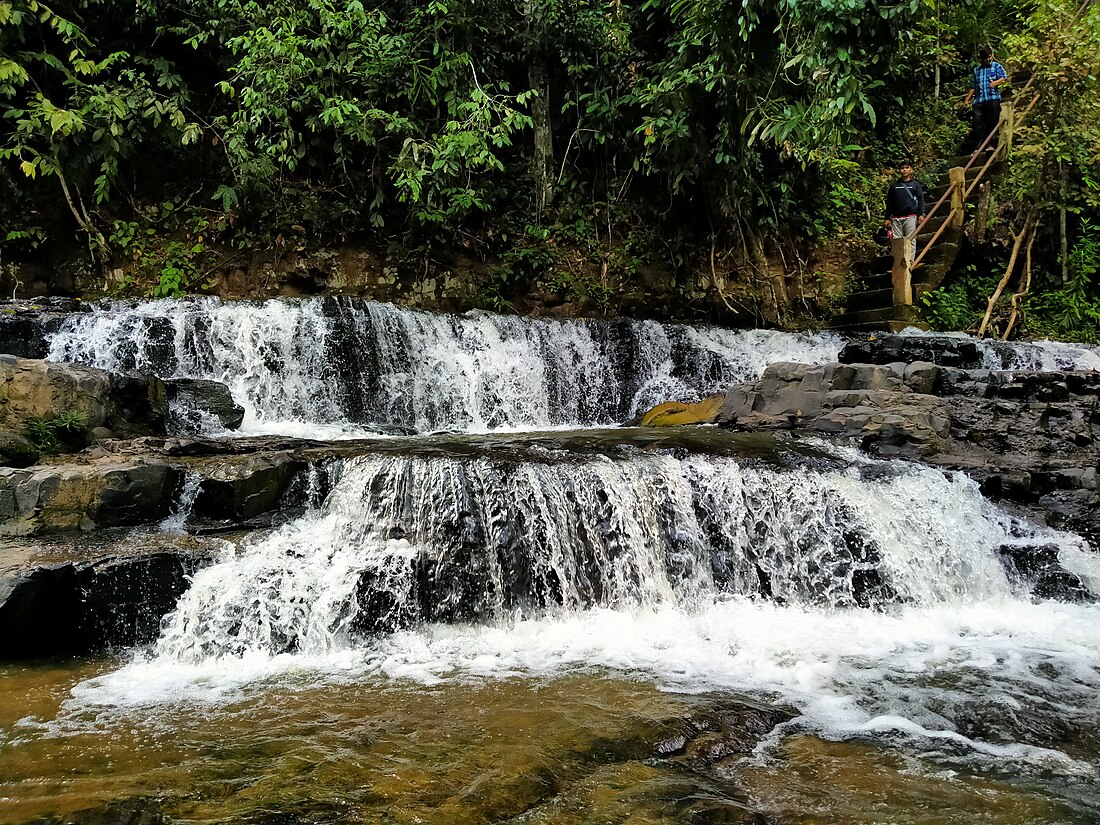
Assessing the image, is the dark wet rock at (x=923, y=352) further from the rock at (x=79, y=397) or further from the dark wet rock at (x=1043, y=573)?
the rock at (x=79, y=397)

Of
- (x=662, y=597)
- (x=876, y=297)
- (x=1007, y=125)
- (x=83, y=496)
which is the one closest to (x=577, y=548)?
(x=662, y=597)

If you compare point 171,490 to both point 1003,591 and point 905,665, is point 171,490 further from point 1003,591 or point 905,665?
point 1003,591

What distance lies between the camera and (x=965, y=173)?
43.4ft

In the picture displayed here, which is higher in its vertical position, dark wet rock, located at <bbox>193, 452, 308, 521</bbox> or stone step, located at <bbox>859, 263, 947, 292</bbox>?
stone step, located at <bbox>859, 263, 947, 292</bbox>

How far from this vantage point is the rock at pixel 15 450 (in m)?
5.38

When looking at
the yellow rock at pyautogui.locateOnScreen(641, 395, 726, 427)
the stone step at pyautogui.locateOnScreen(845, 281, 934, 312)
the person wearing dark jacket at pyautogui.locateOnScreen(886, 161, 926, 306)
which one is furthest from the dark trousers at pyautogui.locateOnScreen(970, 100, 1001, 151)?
the yellow rock at pyautogui.locateOnScreen(641, 395, 726, 427)

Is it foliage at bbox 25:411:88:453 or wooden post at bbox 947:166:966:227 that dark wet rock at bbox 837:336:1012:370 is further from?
foliage at bbox 25:411:88:453

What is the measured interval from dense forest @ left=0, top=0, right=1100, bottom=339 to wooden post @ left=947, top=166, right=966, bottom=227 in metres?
0.52

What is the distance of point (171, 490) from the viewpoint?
5418 millimetres

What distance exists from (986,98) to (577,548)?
1258cm

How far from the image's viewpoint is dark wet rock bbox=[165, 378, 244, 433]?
7.22 metres

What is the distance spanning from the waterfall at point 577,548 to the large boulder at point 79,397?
84.8 inches

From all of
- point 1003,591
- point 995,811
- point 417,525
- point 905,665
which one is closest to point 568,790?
point 995,811

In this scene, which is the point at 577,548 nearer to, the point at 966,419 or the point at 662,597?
the point at 662,597
